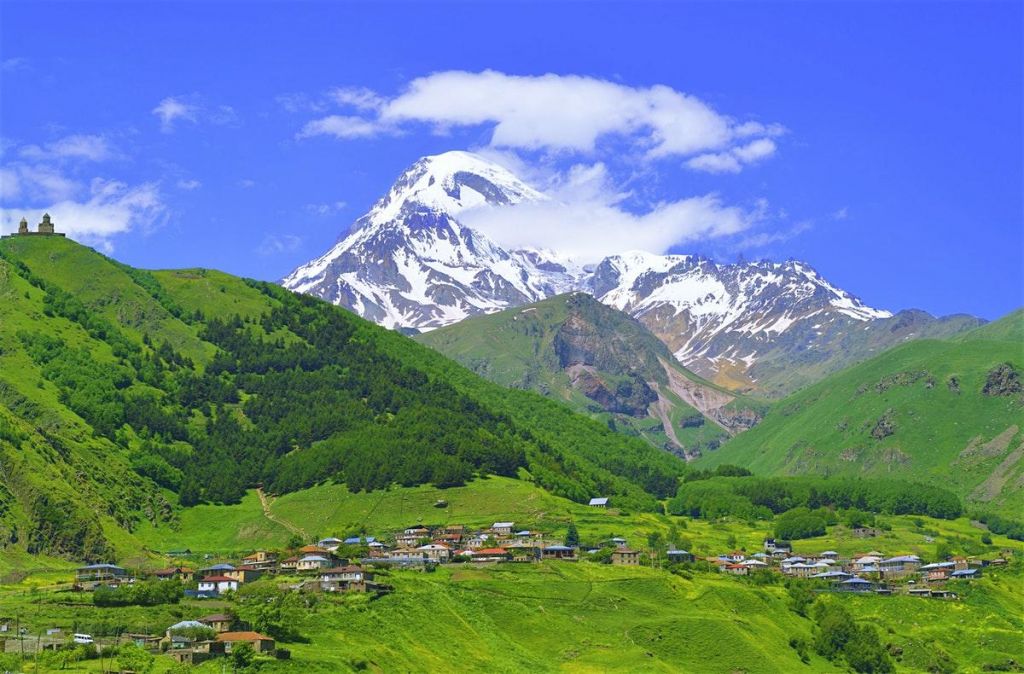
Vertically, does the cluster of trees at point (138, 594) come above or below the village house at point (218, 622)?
above

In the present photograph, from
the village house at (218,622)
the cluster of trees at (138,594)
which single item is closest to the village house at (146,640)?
the village house at (218,622)

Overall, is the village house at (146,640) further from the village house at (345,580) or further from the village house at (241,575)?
the village house at (241,575)

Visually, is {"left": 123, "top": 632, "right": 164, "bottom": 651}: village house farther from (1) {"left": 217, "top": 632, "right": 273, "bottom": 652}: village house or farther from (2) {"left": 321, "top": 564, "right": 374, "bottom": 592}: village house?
(2) {"left": 321, "top": 564, "right": 374, "bottom": 592}: village house

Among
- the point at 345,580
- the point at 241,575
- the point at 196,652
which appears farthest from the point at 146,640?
the point at 241,575

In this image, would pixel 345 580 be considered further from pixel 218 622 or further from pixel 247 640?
pixel 247 640

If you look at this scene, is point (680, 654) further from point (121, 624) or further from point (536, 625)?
point (121, 624)

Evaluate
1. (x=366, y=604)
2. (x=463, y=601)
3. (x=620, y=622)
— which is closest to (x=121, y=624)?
(x=366, y=604)
